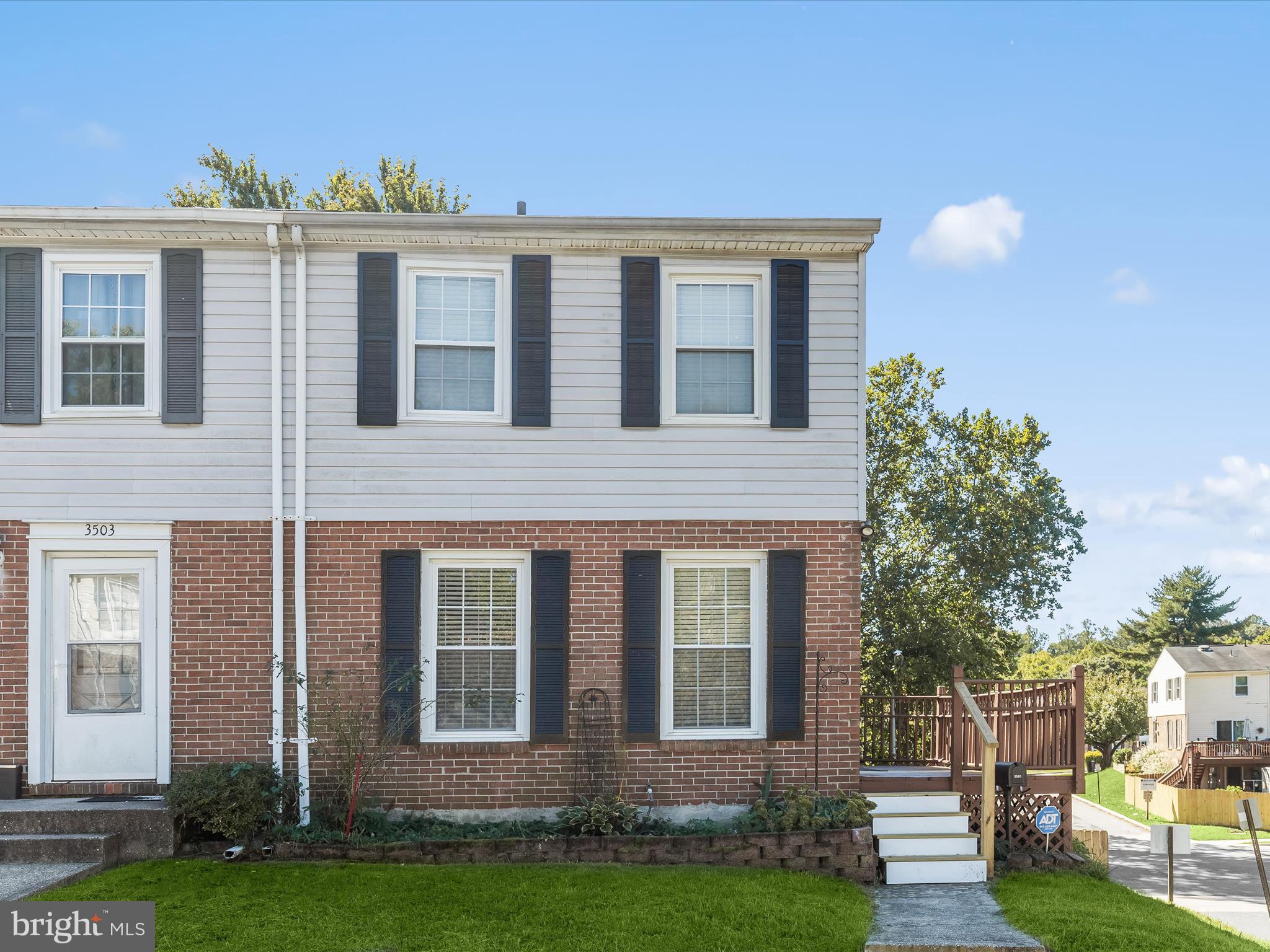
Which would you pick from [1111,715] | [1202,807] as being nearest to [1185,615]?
[1111,715]

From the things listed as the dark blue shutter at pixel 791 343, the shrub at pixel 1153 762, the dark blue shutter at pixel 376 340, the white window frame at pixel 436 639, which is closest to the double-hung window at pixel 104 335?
the dark blue shutter at pixel 376 340

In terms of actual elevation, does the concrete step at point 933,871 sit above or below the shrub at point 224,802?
below

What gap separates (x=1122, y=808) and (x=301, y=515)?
36.2 metres

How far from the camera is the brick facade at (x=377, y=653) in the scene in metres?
9.88

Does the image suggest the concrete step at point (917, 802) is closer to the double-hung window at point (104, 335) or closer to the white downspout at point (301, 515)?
the white downspout at point (301, 515)

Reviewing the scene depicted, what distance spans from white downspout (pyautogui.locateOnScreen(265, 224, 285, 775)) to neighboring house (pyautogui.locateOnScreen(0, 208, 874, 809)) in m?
0.04

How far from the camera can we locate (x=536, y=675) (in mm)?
→ 10062

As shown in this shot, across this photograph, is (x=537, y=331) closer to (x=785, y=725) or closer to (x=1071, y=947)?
(x=785, y=725)

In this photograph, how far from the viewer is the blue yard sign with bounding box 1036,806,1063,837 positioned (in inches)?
388

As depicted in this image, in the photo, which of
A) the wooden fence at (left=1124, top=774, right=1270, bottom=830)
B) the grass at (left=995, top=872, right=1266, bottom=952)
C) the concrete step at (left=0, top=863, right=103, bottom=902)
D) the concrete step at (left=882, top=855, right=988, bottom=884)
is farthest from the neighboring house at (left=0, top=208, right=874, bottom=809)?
the wooden fence at (left=1124, top=774, right=1270, bottom=830)

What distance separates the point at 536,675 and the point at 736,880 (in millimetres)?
2623

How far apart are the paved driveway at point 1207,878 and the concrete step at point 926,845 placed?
5.11 m

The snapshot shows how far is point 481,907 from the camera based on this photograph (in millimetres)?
7875

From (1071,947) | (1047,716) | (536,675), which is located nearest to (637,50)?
(536,675)
